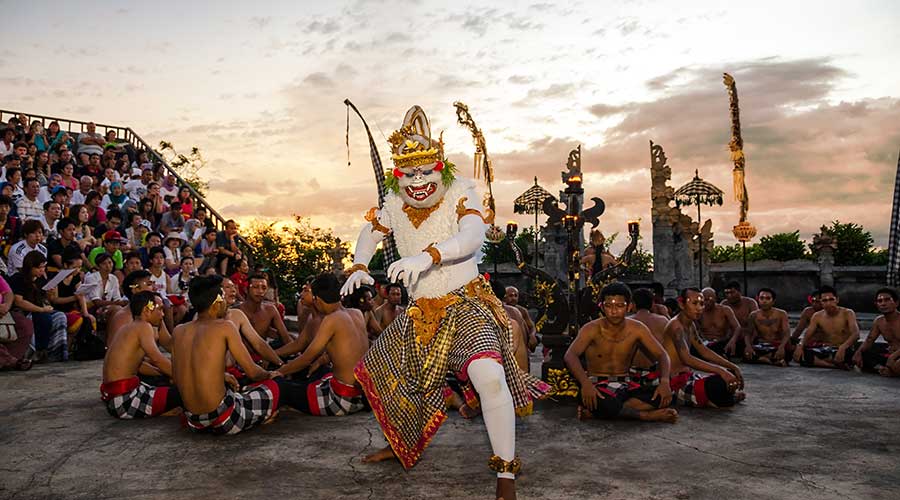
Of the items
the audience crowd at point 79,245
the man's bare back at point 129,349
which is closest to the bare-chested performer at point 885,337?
the man's bare back at point 129,349

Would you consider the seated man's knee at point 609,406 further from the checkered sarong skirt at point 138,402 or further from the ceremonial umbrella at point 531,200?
the ceremonial umbrella at point 531,200

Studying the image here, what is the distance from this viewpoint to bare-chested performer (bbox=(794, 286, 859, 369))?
8.45m

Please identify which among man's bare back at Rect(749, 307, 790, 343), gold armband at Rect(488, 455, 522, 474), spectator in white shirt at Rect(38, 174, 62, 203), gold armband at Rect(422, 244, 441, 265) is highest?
spectator in white shirt at Rect(38, 174, 62, 203)

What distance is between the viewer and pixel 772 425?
513 centimetres

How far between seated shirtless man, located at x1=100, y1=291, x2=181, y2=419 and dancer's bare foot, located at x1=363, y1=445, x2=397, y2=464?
2.20 meters

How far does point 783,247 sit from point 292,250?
76.2ft

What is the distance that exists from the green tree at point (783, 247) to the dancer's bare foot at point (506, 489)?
32.5 meters

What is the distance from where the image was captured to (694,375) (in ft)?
19.5

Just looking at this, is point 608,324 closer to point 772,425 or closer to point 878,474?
point 772,425

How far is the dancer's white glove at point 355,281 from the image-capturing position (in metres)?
3.85

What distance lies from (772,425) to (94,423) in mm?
5221

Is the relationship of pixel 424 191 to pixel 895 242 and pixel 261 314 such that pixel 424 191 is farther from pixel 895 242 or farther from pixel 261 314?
pixel 895 242

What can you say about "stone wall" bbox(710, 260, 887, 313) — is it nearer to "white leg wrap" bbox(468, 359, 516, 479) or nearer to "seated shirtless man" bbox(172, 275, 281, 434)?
"seated shirtless man" bbox(172, 275, 281, 434)

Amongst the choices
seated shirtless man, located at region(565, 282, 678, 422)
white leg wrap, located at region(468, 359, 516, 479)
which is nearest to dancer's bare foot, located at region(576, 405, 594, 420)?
seated shirtless man, located at region(565, 282, 678, 422)
